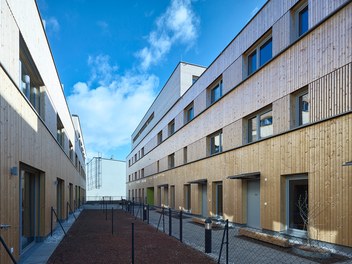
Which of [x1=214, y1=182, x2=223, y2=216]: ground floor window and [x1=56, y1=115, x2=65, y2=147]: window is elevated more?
[x1=56, y1=115, x2=65, y2=147]: window

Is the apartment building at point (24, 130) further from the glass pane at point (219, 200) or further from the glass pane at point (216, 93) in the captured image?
the glass pane at point (216, 93)

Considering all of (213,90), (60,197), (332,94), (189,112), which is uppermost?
(213,90)

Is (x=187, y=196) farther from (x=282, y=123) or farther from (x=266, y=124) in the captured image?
(x=282, y=123)

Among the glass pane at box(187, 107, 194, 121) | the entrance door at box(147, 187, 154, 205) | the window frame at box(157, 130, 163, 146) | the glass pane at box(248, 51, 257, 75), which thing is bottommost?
the entrance door at box(147, 187, 154, 205)

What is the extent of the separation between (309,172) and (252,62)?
22.7 feet

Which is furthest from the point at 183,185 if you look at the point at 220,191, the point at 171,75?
the point at 171,75

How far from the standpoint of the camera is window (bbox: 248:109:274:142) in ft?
41.8

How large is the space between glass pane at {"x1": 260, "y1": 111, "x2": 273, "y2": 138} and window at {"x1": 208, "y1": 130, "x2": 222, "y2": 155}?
464cm

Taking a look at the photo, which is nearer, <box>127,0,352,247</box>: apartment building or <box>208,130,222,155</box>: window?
<box>127,0,352,247</box>: apartment building

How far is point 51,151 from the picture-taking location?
42.3 ft

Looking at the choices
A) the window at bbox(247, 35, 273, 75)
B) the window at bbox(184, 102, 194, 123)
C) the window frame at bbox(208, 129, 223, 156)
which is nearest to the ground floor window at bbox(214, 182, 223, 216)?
the window frame at bbox(208, 129, 223, 156)

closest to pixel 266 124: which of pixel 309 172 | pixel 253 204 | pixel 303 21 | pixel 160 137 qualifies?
pixel 309 172

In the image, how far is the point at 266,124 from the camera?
42.5 feet

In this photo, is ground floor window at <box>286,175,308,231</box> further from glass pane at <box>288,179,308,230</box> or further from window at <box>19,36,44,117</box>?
window at <box>19,36,44,117</box>
